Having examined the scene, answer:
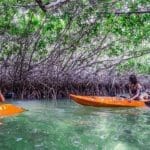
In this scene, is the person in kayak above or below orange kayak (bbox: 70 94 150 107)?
above

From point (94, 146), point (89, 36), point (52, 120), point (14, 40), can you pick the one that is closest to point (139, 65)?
point (89, 36)

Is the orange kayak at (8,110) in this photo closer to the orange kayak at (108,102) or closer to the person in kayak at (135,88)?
the orange kayak at (108,102)

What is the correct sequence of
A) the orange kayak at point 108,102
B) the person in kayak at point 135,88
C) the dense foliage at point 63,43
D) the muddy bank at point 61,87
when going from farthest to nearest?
1. the muddy bank at point 61,87
2. the person in kayak at point 135,88
3. the orange kayak at point 108,102
4. the dense foliage at point 63,43

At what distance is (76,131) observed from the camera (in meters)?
7.70

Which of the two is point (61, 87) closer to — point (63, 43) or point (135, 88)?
point (63, 43)

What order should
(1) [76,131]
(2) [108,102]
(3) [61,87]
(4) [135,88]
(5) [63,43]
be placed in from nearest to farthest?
1. (1) [76,131]
2. (2) [108,102]
3. (4) [135,88]
4. (5) [63,43]
5. (3) [61,87]

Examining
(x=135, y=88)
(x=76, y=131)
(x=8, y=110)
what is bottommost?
(x=76, y=131)

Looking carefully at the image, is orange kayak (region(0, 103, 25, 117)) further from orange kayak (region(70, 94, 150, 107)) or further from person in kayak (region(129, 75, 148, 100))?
person in kayak (region(129, 75, 148, 100))

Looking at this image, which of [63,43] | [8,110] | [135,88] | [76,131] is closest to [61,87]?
A: [63,43]

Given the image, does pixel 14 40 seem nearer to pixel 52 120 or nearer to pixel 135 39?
pixel 135 39

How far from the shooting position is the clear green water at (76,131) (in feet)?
21.4

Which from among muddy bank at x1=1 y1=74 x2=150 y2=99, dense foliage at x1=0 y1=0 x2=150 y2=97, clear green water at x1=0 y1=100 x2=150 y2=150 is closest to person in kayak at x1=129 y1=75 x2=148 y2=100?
dense foliage at x1=0 y1=0 x2=150 y2=97

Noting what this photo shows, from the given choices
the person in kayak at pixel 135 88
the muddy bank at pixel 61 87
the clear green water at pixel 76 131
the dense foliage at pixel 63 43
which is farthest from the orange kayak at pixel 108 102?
the muddy bank at pixel 61 87

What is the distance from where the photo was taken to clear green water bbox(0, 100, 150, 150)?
6.51 m
